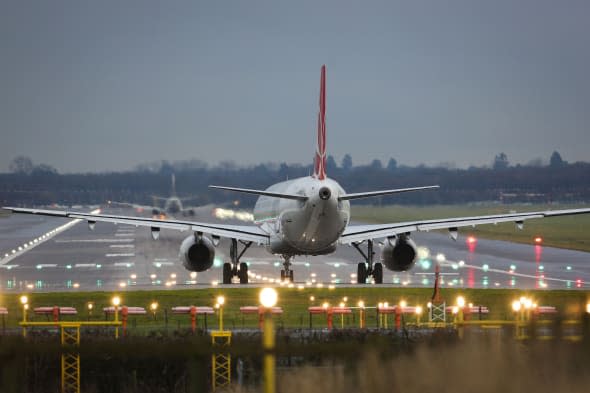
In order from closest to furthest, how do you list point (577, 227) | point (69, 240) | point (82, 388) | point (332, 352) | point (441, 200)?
point (332, 352) → point (82, 388) → point (69, 240) → point (577, 227) → point (441, 200)

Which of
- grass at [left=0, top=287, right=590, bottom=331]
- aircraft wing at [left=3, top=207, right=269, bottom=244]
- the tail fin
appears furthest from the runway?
the tail fin

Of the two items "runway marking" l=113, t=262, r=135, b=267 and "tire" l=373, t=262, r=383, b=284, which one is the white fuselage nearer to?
"tire" l=373, t=262, r=383, b=284

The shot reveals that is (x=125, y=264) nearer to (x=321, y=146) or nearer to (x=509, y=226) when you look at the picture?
(x=321, y=146)

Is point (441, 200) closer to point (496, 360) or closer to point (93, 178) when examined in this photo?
point (93, 178)

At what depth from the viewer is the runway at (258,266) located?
45.7 meters

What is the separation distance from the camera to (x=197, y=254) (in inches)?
1731

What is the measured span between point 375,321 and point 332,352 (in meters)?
22.5

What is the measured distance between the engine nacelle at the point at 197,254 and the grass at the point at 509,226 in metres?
32.5

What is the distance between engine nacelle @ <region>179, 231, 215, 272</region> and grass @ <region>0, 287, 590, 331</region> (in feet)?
10.9

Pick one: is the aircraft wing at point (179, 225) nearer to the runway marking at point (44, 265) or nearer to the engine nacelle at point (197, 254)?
the engine nacelle at point (197, 254)

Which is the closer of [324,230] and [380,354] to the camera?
[380,354]

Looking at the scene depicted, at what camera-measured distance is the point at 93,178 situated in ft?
473

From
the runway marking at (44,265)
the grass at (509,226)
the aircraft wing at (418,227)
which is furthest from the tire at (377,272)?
the grass at (509,226)

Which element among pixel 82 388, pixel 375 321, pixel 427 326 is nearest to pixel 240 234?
pixel 375 321
